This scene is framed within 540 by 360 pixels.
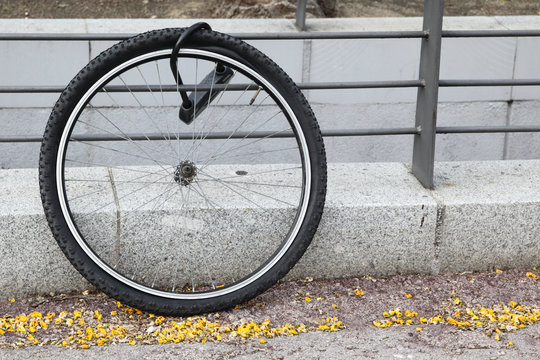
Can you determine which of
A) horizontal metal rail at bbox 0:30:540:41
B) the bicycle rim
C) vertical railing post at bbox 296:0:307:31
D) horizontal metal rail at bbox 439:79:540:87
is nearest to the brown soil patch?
vertical railing post at bbox 296:0:307:31

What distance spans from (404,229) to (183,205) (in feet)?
3.75

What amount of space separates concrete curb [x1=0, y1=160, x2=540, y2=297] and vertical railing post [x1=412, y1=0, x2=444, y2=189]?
118 mm

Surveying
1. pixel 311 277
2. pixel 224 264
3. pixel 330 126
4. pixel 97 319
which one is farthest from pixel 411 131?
pixel 330 126

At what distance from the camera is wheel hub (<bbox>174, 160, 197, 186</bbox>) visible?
4.07 m

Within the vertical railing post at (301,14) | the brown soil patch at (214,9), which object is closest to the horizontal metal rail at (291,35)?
the vertical railing post at (301,14)

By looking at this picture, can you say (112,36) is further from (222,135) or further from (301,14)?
(301,14)

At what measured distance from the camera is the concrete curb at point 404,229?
4113mm

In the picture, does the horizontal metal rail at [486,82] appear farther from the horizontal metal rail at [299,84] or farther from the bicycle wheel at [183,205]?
the bicycle wheel at [183,205]

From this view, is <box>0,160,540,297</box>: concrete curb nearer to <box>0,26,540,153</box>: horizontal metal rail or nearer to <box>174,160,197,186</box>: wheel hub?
<box>0,26,540,153</box>: horizontal metal rail

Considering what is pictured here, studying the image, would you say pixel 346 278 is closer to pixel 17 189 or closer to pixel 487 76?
pixel 17 189

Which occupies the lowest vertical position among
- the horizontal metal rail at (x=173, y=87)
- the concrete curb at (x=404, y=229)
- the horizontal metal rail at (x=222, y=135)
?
the concrete curb at (x=404, y=229)

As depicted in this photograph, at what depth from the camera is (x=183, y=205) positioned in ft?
13.4

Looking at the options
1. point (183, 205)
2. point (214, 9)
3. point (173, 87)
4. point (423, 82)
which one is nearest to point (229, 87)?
point (173, 87)

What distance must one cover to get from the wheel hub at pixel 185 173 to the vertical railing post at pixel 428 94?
1.27 meters
